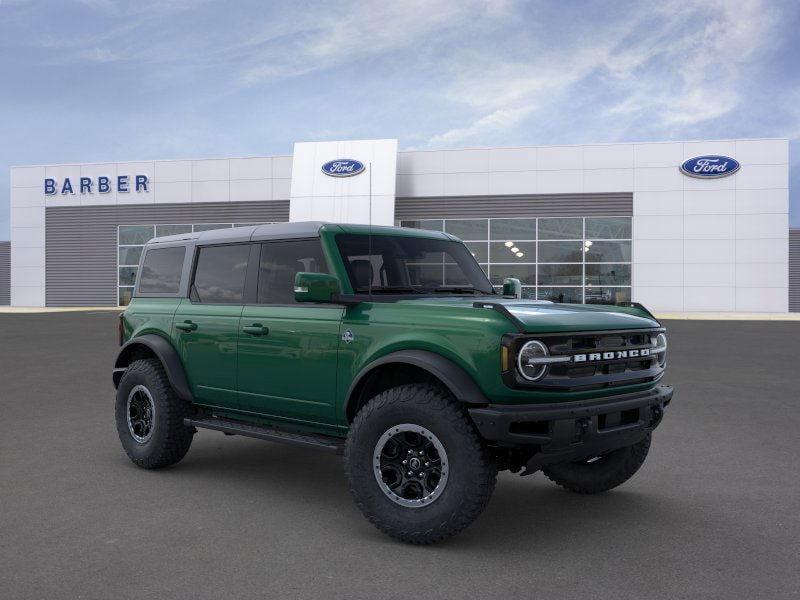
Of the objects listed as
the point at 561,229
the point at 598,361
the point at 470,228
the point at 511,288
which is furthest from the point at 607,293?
the point at 598,361

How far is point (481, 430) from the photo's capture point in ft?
14.1

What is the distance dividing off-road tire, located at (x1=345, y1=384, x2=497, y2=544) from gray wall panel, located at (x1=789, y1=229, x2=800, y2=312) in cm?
3860

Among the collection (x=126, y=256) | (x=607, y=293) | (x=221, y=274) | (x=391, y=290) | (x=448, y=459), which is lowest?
(x=448, y=459)

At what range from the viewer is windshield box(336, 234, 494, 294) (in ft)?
18.0

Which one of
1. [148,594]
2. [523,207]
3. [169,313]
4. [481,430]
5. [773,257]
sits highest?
[523,207]

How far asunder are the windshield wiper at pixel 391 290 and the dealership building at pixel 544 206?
2700 cm

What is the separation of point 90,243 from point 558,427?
1605 inches

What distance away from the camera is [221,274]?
247 inches

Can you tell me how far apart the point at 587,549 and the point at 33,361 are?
12837 mm

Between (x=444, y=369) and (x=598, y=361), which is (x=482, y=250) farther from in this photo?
(x=444, y=369)

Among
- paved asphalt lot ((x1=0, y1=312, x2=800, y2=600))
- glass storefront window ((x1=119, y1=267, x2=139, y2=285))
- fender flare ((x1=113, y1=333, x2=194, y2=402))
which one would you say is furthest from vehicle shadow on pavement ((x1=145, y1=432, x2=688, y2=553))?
glass storefront window ((x1=119, y1=267, x2=139, y2=285))

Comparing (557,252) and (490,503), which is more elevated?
(557,252)

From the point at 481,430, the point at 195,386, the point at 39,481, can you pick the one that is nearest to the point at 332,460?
the point at 195,386

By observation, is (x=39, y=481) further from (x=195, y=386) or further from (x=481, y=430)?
(x=481, y=430)
